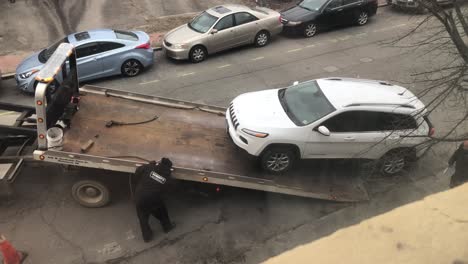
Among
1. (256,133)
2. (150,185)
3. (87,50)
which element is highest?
(256,133)

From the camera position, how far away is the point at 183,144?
7727 mm

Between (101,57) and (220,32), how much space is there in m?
4.06

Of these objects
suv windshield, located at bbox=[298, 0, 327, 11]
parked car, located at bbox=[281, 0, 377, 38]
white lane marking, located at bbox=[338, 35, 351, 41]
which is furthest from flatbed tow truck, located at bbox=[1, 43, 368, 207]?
suv windshield, located at bbox=[298, 0, 327, 11]

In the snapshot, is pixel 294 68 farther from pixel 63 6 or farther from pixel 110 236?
pixel 63 6

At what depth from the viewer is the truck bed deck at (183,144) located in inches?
288

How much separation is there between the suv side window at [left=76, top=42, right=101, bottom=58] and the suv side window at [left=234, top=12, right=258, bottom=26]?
488cm

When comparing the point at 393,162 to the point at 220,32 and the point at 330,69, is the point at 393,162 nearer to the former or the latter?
the point at 330,69

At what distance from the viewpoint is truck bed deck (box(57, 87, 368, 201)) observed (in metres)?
7.30

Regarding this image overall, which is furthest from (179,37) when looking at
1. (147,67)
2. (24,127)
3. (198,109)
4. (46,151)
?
(46,151)

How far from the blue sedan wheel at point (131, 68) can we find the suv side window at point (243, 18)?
3780mm

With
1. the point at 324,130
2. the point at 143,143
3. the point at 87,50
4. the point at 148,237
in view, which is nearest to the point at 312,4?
the point at 87,50

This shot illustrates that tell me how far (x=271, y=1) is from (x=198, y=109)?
1295cm

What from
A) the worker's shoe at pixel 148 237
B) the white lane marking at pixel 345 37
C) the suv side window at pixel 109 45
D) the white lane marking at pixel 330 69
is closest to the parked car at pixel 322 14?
the white lane marking at pixel 345 37

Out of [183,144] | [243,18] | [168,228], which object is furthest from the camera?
[243,18]
